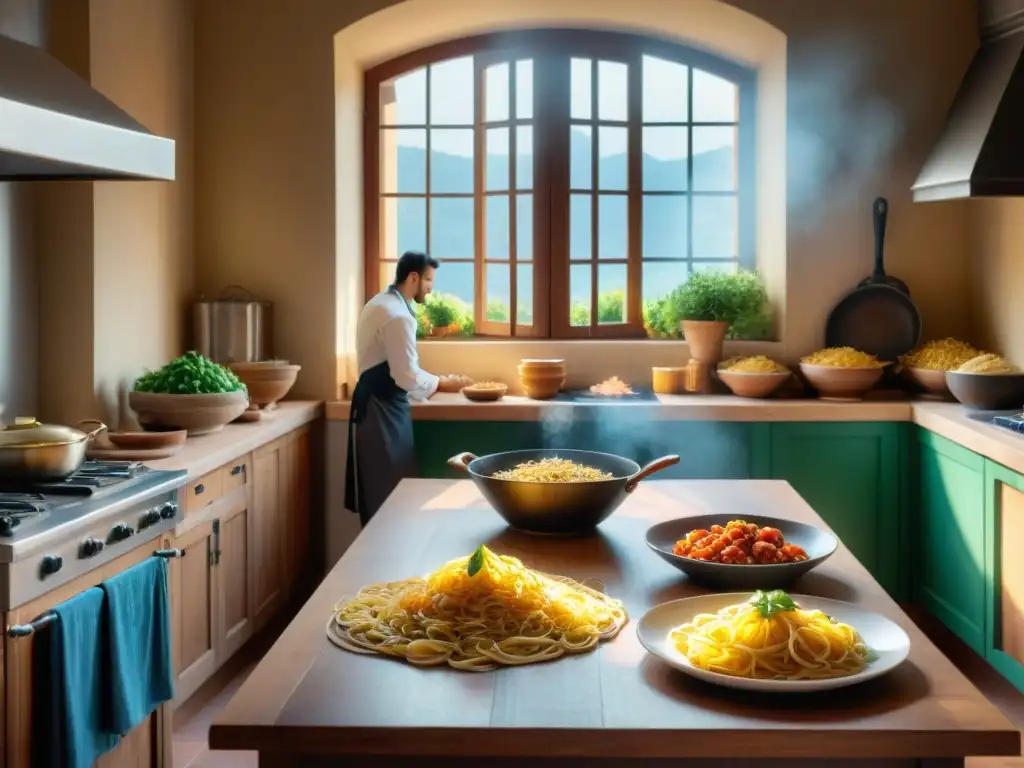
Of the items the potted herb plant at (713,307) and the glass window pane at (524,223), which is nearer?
the potted herb plant at (713,307)

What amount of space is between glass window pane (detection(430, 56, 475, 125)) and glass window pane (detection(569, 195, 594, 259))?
72 cm

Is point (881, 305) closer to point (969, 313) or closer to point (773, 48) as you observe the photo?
point (969, 313)

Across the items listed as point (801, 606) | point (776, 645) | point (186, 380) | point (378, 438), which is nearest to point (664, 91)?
point (378, 438)

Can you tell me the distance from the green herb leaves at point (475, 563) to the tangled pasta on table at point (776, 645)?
0.37m

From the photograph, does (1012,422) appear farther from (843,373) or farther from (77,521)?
(77,521)

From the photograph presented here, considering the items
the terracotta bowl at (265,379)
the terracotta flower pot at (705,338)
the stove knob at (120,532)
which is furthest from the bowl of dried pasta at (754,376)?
the stove knob at (120,532)

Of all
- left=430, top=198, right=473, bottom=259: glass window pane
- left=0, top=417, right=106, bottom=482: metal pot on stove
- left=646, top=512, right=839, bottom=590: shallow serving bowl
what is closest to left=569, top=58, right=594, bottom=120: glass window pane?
left=430, top=198, right=473, bottom=259: glass window pane

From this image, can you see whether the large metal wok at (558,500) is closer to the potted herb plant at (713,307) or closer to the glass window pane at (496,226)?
the potted herb plant at (713,307)

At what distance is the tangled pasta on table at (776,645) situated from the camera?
159 cm

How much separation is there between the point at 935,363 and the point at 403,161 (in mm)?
2836

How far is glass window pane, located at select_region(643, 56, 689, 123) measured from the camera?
588cm

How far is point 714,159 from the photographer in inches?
233

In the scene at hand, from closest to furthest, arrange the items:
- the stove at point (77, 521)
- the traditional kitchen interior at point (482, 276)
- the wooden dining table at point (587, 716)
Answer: the wooden dining table at point (587, 716)
the stove at point (77, 521)
the traditional kitchen interior at point (482, 276)

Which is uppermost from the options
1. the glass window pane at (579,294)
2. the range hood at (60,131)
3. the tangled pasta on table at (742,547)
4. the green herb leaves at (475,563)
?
the range hood at (60,131)
